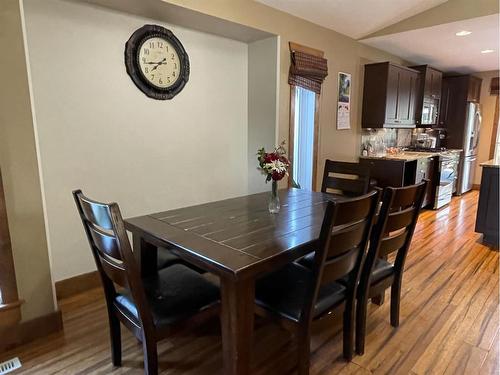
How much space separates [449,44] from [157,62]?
373cm

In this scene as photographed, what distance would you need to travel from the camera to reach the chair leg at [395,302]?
6.83ft

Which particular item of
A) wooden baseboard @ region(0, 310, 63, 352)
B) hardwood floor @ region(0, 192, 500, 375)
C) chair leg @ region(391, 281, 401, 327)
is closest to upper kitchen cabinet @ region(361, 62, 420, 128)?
hardwood floor @ region(0, 192, 500, 375)

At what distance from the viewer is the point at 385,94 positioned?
429 cm

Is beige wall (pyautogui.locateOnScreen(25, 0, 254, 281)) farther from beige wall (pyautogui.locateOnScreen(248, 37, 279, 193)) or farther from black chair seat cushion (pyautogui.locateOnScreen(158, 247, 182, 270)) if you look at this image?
black chair seat cushion (pyautogui.locateOnScreen(158, 247, 182, 270))

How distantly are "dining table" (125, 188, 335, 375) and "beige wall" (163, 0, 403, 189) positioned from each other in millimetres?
1587

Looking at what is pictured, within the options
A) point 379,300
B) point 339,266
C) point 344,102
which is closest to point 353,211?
point 339,266

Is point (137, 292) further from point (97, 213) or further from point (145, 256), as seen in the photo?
point (145, 256)

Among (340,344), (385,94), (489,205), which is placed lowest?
(340,344)

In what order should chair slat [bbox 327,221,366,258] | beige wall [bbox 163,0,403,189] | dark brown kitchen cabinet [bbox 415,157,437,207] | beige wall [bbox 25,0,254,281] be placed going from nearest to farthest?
chair slat [bbox 327,221,366,258] → beige wall [bbox 25,0,254,281] → beige wall [bbox 163,0,403,189] → dark brown kitchen cabinet [bbox 415,157,437,207]

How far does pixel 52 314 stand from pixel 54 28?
1900mm

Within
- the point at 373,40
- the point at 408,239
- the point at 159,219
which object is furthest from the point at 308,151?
the point at 159,219

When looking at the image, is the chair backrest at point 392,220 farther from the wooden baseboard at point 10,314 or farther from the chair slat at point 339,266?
the wooden baseboard at point 10,314

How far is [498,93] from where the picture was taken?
6.23m

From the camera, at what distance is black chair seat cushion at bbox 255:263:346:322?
5.06 feet
